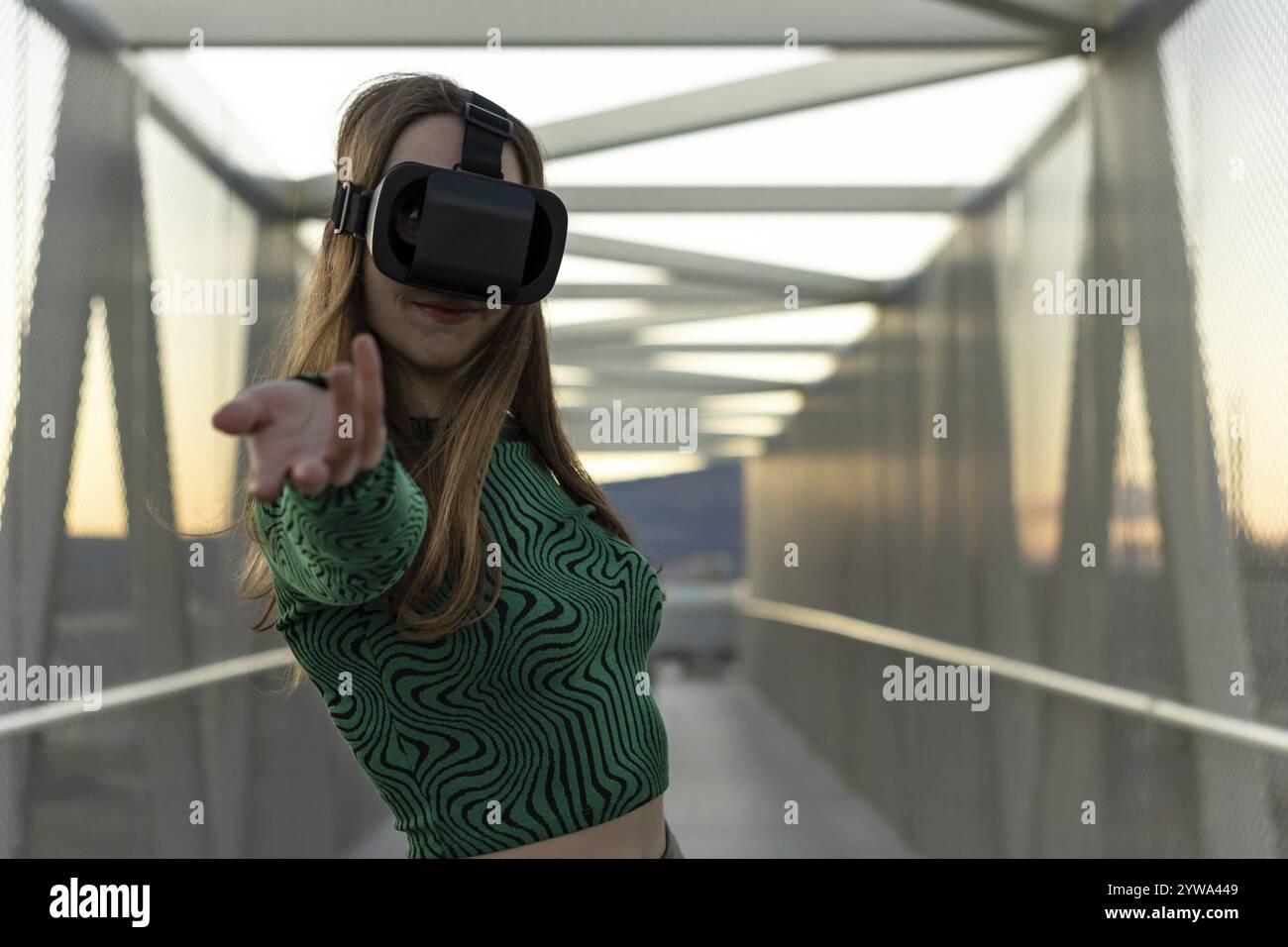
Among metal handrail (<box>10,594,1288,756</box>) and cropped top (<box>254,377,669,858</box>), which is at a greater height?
cropped top (<box>254,377,669,858</box>)

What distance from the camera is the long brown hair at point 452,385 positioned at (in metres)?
1.27

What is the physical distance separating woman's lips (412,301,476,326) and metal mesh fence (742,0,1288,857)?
8.53 ft

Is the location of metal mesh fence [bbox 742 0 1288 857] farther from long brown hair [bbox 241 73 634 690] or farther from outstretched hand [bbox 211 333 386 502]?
outstretched hand [bbox 211 333 386 502]

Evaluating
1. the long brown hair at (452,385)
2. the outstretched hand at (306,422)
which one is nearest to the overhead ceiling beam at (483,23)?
the long brown hair at (452,385)

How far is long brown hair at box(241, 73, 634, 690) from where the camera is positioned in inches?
50.1

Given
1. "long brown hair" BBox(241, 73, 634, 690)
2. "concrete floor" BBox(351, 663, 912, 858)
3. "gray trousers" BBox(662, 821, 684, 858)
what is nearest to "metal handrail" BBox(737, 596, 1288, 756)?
"concrete floor" BBox(351, 663, 912, 858)

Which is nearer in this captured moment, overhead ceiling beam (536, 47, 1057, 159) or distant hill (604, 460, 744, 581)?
overhead ceiling beam (536, 47, 1057, 159)

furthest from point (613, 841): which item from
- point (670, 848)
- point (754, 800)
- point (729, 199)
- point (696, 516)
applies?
point (696, 516)

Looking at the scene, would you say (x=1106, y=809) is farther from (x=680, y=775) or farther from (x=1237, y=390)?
(x=680, y=775)

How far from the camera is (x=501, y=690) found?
1.33m

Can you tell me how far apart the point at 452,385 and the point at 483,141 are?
240 mm

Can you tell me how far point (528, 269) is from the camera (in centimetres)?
133

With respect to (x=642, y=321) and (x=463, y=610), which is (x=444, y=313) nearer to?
(x=463, y=610)

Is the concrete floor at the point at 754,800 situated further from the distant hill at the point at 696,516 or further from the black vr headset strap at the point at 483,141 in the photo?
the black vr headset strap at the point at 483,141
